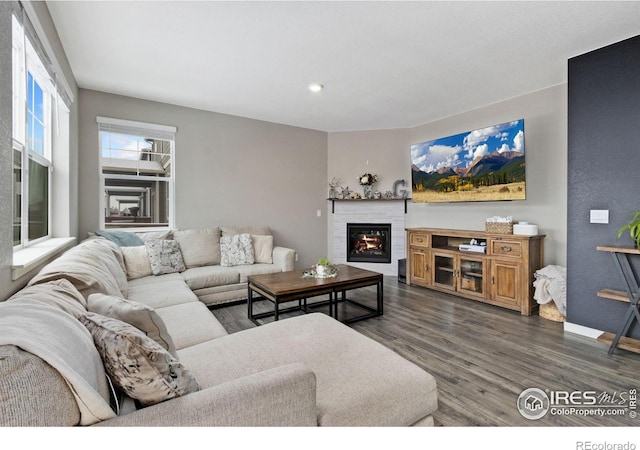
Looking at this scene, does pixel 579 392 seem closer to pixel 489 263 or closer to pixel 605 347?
pixel 605 347

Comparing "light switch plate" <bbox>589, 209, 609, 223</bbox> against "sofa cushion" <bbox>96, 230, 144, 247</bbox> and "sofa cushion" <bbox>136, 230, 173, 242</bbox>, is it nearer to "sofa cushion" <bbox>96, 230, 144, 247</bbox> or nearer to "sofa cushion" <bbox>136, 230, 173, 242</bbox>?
"sofa cushion" <bbox>136, 230, 173, 242</bbox>

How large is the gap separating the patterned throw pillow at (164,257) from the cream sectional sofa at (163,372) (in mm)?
1761

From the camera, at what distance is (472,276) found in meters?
3.81

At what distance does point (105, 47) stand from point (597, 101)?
429cm

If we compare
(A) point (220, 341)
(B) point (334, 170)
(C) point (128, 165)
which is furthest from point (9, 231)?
(B) point (334, 170)

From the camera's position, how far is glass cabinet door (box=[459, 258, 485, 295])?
3.72 m

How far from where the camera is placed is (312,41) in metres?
2.55

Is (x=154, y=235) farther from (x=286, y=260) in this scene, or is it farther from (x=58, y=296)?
(x=58, y=296)

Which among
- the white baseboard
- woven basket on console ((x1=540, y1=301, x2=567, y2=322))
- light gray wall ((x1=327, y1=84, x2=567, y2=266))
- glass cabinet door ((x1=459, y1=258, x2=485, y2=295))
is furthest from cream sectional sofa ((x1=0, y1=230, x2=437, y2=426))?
light gray wall ((x1=327, y1=84, x2=567, y2=266))

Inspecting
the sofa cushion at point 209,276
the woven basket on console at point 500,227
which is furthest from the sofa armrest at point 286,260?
the woven basket on console at point 500,227

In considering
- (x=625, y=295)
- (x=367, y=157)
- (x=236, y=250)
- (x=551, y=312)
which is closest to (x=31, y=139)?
(x=236, y=250)

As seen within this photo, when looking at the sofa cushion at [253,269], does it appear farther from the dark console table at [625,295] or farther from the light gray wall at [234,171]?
the dark console table at [625,295]

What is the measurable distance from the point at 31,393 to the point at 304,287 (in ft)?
6.95

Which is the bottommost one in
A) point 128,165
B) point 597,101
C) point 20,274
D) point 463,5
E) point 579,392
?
point 579,392
